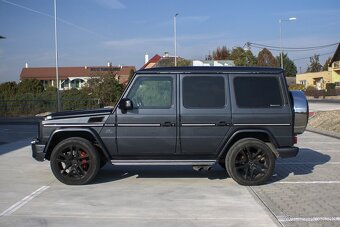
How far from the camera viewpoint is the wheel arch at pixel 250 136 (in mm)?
8094

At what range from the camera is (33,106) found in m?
32.3

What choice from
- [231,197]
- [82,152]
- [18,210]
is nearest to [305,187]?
[231,197]

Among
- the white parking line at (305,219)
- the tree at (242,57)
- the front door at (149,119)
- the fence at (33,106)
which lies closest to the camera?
the white parking line at (305,219)

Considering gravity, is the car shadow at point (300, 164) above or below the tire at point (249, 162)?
below

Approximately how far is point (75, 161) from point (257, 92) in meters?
3.30

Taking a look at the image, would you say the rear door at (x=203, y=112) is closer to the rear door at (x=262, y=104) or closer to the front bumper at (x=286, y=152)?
the rear door at (x=262, y=104)

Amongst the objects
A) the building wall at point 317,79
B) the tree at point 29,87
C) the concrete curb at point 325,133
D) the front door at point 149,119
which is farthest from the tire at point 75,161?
the building wall at point 317,79

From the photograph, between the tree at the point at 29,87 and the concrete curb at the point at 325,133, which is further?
the tree at the point at 29,87

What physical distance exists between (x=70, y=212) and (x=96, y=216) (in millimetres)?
419

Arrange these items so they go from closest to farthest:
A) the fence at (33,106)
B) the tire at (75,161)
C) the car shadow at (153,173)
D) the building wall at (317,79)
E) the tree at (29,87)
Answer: the tire at (75,161), the car shadow at (153,173), the fence at (33,106), the tree at (29,87), the building wall at (317,79)

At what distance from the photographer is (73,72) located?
10675cm

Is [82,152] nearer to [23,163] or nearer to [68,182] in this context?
[68,182]

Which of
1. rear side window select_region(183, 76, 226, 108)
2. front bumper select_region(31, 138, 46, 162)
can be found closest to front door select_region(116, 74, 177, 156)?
rear side window select_region(183, 76, 226, 108)

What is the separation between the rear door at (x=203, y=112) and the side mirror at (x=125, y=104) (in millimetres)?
837
